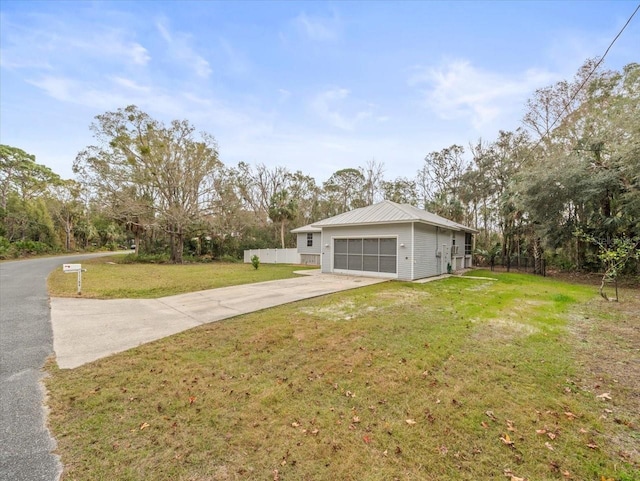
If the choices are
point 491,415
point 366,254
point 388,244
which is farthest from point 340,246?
point 491,415

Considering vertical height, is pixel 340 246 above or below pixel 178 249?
above

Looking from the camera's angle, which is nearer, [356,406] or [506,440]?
[506,440]

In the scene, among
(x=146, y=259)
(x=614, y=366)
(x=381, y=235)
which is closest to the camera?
(x=614, y=366)

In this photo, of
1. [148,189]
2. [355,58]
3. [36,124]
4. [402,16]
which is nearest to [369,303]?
[402,16]

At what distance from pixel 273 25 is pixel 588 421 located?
13436 mm

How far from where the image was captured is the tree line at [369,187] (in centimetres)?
1249

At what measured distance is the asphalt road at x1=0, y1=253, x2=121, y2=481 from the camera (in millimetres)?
2014

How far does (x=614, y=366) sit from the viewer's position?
3.76 metres

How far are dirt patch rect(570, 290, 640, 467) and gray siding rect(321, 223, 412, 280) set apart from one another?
6043 millimetres

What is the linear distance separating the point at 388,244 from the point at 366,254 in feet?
4.09

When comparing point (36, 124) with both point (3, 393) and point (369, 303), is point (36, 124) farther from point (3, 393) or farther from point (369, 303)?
point (369, 303)

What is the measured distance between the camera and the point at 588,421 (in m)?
2.57

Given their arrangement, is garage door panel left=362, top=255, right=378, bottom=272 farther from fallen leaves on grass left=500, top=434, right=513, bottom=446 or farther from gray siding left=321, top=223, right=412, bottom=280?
fallen leaves on grass left=500, top=434, right=513, bottom=446

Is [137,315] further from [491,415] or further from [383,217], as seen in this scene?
[383,217]
